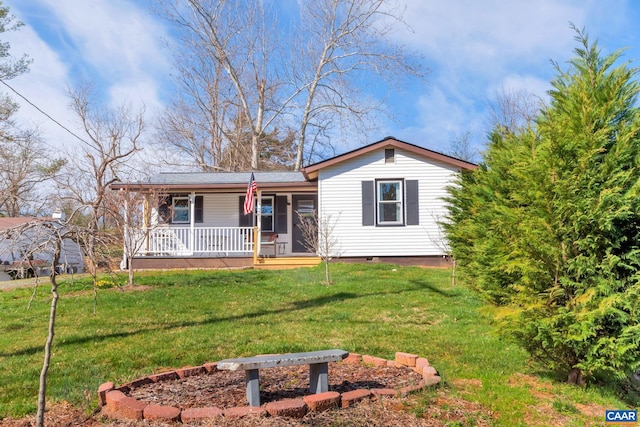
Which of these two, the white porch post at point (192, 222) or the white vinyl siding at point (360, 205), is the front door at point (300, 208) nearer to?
the white vinyl siding at point (360, 205)

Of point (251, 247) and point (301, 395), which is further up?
point (251, 247)

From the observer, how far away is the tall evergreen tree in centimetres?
371

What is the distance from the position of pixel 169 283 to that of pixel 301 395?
772cm

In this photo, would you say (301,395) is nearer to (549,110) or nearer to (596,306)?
(596,306)

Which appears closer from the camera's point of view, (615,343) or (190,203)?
(615,343)

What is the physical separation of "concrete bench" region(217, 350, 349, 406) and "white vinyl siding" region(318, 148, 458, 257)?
1093 centimetres

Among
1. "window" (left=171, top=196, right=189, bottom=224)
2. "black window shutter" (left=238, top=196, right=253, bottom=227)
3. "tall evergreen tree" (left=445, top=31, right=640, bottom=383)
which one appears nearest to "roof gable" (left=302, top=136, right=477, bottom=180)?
"black window shutter" (left=238, top=196, right=253, bottom=227)

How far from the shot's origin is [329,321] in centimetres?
705

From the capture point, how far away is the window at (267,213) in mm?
16547

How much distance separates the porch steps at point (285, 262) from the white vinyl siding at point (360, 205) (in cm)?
90

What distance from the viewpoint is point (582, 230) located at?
391cm

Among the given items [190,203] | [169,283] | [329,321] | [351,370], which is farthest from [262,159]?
[351,370]

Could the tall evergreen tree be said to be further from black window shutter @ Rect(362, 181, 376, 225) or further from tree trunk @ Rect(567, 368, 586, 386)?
black window shutter @ Rect(362, 181, 376, 225)

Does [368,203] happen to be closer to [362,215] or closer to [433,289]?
[362,215]
